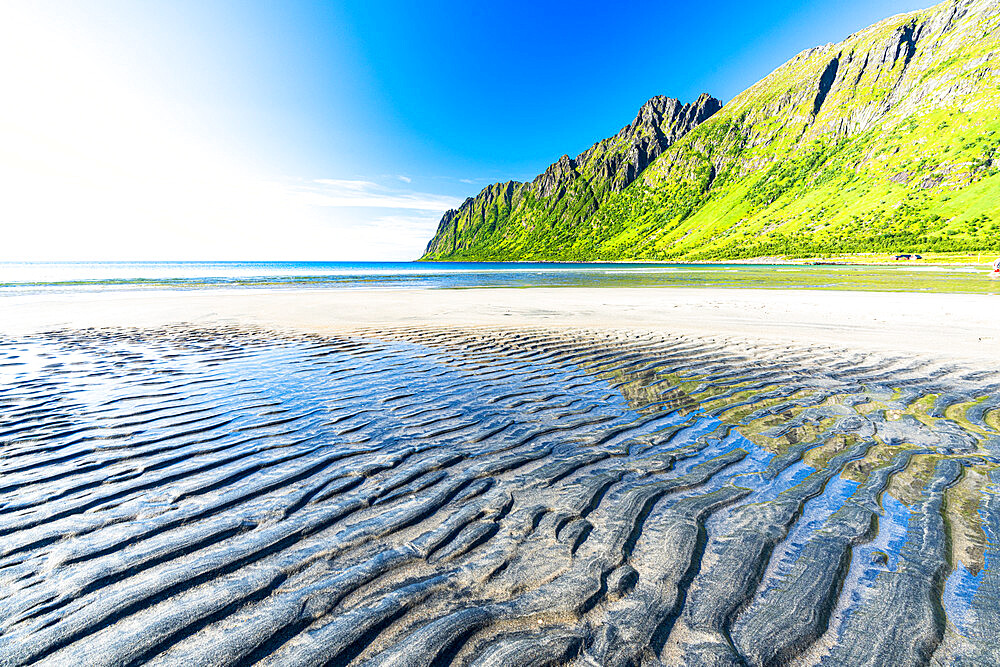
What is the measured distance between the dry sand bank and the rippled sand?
19.7 feet

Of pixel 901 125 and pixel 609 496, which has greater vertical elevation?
pixel 901 125

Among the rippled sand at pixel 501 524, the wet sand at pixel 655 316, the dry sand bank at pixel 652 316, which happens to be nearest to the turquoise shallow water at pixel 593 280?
the dry sand bank at pixel 652 316

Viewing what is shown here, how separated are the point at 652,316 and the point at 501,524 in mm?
17145

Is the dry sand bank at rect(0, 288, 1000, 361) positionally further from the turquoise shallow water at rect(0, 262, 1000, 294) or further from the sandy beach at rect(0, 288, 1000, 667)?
the turquoise shallow water at rect(0, 262, 1000, 294)

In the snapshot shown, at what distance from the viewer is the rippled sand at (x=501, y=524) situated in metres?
2.68

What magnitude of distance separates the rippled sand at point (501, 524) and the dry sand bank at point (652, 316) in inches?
236

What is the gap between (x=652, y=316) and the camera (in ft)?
64.1

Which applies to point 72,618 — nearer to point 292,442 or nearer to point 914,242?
point 292,442

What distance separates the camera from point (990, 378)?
9.16 m

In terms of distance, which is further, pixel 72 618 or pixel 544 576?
pixel 544 576

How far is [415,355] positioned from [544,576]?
9.35 m

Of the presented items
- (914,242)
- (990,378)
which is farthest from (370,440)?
(914,242)

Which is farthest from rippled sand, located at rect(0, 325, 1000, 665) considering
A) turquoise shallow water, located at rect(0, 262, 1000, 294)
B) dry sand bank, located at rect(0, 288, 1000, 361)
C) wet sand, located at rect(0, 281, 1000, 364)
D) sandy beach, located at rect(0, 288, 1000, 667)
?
turquoise shallow water, located at rect(0, 262, 1000, 294)

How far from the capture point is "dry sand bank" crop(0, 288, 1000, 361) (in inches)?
551
